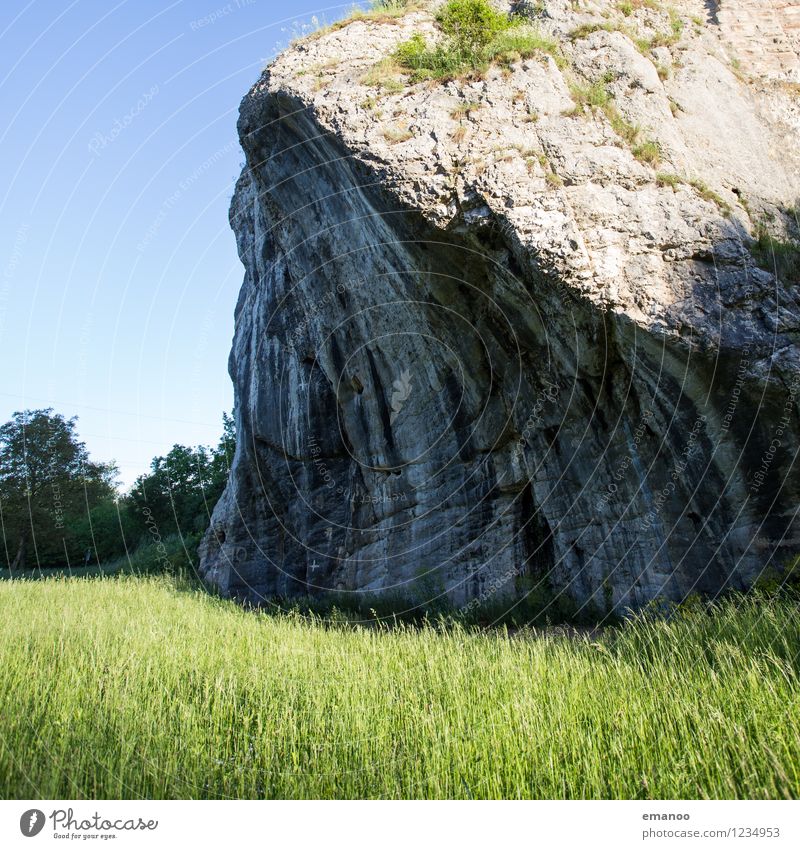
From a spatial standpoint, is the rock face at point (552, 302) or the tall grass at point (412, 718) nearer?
the tall grass at point (412, 718)

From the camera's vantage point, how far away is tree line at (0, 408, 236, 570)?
34.5m

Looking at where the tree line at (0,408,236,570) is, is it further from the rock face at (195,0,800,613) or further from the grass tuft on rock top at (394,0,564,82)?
the grass tuft on rock top at (394,0,564,82)

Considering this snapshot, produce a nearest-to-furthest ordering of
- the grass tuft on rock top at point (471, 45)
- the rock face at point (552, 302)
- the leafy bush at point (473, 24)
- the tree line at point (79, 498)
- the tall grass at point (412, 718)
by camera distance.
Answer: the tall grass at point (412, 718), the rock face at point (552, 302), the grass tuft on rock top at point (471, 45), the leafy bush at point (473, 24), the tree line at point (79, 498)

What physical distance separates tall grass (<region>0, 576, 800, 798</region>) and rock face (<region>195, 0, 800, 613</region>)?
9.78 feet

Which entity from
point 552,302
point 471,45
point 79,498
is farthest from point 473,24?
point 79,498

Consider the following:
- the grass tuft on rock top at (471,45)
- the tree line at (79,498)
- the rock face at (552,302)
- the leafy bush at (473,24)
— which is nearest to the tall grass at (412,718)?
the rock face at (552,302)

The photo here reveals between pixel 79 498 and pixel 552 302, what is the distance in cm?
4081

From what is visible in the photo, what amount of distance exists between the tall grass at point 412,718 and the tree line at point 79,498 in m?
24.4

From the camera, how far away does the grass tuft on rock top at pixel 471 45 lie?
42.3ft

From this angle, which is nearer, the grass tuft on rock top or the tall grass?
the tall grass

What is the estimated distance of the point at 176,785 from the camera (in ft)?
14.9

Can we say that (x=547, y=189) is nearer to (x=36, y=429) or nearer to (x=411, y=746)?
(x=411, y=746)

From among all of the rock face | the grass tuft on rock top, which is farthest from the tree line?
the grass tuft on rock top

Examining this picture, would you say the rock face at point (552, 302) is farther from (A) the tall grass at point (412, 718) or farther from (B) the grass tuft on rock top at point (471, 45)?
(A) the tall grass at point (412, 718)
